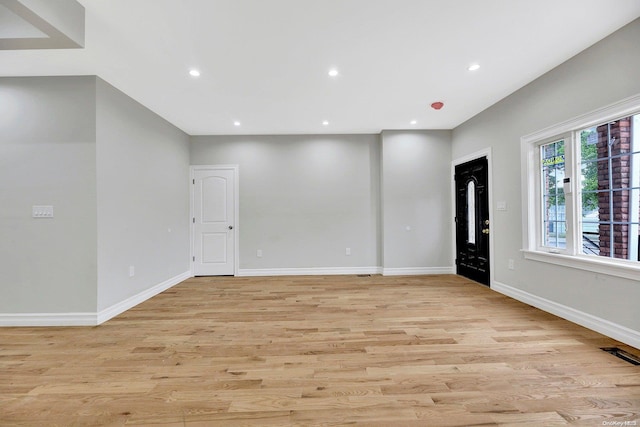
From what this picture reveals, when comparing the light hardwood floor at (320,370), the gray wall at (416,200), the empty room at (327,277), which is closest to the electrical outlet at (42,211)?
the empty room at (327,277)

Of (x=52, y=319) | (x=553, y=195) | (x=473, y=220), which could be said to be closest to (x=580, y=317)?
(x=553, y=195)

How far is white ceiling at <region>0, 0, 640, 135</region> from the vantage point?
2059mm

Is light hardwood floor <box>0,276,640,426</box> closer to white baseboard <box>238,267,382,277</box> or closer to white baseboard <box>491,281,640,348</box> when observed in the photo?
white baseboard <box>491,281,640,348</box>

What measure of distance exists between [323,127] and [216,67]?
2.32 meters

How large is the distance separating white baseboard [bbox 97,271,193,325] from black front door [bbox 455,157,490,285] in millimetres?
5057

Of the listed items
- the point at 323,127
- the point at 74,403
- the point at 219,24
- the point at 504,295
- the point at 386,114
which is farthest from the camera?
the point at 323,127

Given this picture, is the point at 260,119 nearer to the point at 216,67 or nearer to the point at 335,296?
the point at 216,67

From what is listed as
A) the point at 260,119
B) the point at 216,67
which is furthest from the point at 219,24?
the point at 260,119

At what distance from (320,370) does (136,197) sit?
325 centimetres

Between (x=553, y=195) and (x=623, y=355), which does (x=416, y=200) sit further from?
(x=623, y=355)

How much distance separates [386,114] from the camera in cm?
421

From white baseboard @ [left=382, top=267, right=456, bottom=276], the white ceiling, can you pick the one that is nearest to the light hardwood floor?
white baseboard @ [left=382, top=267, right=456, bottom=276]

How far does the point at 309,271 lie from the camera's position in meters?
5.14

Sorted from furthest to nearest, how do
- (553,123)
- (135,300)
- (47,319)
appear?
(135,300) < (553,123) < (47,319)
